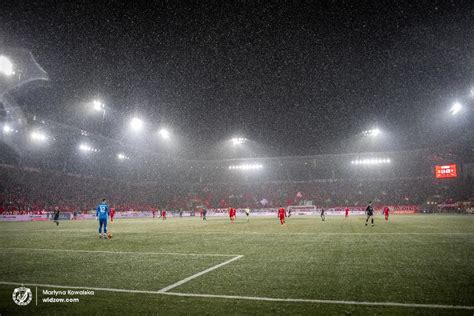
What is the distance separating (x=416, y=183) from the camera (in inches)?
2525

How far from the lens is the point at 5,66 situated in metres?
29.1

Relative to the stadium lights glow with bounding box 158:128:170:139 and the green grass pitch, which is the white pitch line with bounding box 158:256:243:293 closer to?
the green grass pitch

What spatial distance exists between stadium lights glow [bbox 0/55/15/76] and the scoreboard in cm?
6215

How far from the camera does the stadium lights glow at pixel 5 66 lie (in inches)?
1136

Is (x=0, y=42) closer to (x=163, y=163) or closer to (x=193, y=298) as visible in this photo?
(x=193, y=298)

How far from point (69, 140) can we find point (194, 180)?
31414 millimetres

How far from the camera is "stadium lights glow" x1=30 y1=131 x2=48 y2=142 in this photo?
4300 cm

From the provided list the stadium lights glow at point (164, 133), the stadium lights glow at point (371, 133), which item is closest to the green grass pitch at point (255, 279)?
the stadium lights glow at point (371, 133)

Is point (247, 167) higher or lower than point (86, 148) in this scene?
lower

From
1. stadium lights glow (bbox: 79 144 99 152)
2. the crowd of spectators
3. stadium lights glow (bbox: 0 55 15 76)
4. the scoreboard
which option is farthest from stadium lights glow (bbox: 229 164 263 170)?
stadium lights glow (bbox: 0 55 15 76)

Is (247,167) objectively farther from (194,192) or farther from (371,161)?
(371,161)

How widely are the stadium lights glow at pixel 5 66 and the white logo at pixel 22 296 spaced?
30654 millimetres

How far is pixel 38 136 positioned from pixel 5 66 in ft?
56.1

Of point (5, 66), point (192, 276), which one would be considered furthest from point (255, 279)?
point (5, 66)
